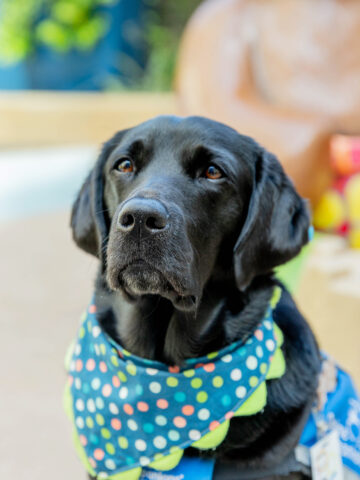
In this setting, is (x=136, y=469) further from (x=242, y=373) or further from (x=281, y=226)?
(x=281, y=226)

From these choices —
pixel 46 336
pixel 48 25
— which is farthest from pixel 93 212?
pixel 48 25

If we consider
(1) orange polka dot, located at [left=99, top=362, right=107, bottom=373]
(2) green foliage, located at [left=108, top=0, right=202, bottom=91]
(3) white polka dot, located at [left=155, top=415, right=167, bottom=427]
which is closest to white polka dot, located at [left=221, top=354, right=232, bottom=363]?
(3) white polka dot, located at [left=155, top=415, right=167, bottom=427]

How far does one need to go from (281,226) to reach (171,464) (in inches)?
26.6

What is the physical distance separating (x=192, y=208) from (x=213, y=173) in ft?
0.45

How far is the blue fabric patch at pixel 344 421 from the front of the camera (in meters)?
1.55

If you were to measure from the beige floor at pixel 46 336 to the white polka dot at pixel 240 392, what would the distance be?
2.07ft

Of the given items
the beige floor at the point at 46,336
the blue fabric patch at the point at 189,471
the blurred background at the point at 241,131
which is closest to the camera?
the blue fabric patch at the point at 189,471

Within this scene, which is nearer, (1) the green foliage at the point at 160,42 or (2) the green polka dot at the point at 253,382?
(2) the green polka dot at the point at 253,382

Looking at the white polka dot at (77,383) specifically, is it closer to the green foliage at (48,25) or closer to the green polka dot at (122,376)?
the green polka dot at (122,376)

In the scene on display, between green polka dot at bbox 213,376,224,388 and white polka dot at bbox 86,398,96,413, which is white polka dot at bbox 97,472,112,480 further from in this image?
green polka dot at bbox 213,376,224,388

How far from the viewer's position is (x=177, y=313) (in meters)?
1.59

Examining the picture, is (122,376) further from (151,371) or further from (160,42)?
(160,42)

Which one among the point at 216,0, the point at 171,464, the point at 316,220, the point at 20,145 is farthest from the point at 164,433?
the point at 20,145

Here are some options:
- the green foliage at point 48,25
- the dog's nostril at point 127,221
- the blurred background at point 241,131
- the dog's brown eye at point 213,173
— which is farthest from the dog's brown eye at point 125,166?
the green foliage at point 48,25
